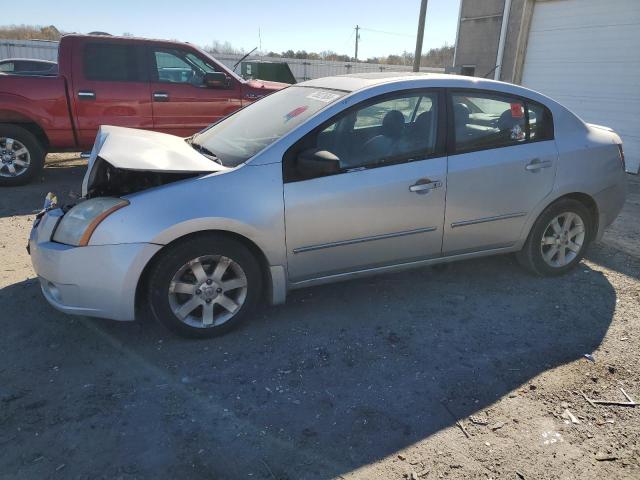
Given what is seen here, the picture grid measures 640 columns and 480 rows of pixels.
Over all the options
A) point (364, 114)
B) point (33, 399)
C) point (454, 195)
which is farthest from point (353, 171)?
point (33, 399)

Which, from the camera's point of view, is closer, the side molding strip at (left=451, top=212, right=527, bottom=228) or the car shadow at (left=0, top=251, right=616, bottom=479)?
the car shadow at (left=0, top=251, right=616, bottom=479)

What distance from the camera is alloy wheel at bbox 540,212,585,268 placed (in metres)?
4.32

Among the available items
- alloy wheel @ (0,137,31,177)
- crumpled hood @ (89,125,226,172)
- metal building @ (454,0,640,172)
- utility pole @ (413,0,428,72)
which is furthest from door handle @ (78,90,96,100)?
utility pole @ (413,0,428,72)

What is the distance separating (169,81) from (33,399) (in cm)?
558

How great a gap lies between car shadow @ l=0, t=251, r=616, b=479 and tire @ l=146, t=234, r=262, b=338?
138 millimetres

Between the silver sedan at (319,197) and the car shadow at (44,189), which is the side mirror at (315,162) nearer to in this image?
the silver sedan at (319,197)

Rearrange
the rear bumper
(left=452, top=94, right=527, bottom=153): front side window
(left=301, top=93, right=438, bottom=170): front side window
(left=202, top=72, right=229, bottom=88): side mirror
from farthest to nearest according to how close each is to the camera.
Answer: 1. (left=202, top=72, right=229, bottom=88): side mirror
2. (left=452, top=94, right=527, bottom=153): front side window
3. (left=301, top=93, right=438, bottom=170): front side window
4. the rear bumper

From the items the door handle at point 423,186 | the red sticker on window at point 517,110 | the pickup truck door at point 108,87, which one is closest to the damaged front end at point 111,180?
the door handle at point 423,186

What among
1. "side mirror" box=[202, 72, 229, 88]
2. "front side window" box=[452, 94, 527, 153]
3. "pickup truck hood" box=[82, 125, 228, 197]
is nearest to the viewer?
"pickup truck hood" box=[82, 125, 228, 197]

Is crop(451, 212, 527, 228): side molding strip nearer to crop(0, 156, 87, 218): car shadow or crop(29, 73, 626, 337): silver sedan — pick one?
crop(29, 73, 626, 337): silver sedan

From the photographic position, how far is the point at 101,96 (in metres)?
6.95

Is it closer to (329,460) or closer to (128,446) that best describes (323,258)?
(329,460)

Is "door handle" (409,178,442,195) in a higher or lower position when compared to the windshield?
lower

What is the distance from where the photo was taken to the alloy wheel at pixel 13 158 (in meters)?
6.77
